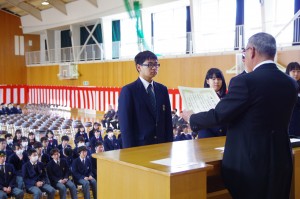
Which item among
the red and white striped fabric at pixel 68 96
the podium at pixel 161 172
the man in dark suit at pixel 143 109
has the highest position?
the man in dark suit at pixel 143 109

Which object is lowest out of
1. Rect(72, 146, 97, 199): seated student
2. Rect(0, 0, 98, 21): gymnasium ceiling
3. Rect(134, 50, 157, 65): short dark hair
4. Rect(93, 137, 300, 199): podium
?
Rect(72, 146, 97, 199): seated student

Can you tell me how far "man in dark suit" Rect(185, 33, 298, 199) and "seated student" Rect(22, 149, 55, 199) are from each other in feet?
15.3

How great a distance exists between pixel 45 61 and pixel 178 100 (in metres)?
14.8

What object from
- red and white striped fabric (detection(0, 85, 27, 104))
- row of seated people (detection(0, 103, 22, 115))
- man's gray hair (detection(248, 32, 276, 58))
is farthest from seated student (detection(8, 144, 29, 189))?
red and white striped fabric (detection(0, 85, 27, 104))

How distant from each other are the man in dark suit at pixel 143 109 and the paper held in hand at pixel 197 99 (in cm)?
79

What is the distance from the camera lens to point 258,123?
215 centimetres

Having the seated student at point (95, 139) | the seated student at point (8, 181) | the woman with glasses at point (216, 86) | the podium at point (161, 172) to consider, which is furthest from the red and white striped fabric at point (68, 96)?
the podium at point (161, 172)

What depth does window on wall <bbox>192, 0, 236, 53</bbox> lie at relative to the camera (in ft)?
50.8

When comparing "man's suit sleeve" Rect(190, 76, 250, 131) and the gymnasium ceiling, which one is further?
the gymnasium ceiling

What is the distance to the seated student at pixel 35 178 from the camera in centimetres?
623

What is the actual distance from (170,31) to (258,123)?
16881 mm

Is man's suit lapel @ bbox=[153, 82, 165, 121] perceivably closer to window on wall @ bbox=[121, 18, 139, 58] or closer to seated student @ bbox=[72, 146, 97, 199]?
seated student @ bbox=[72, 146, 97, 199]

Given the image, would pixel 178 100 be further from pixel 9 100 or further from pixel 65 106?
pixel 9 100

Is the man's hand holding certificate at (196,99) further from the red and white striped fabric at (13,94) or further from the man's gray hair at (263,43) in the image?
the red and white striped fabric at (13,94)
